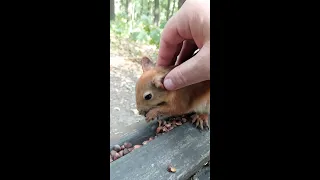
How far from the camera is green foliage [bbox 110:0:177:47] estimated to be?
10.4ft

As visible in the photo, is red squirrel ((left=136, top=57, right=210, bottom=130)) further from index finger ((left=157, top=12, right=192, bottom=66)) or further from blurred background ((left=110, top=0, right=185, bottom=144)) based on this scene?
blurred background ((left=110, top=0, right=185, bottom=144))

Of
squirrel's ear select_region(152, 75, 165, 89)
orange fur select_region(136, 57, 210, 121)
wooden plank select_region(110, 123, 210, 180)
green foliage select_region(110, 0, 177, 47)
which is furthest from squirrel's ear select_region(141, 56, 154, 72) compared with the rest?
green foliage select_region(110, 0, 177, 47)

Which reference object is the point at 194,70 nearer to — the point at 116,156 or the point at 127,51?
the point at 116,156

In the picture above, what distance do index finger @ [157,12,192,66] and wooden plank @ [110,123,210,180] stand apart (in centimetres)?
31

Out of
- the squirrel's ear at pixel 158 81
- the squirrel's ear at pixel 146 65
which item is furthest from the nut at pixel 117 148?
the squirrel's ear at pixel 146 65

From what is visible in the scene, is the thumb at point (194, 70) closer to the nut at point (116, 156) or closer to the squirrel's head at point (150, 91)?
the squirrel's head at point (150, 91)

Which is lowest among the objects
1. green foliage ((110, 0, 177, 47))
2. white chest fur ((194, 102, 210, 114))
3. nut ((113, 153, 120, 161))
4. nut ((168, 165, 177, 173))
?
nut ((168, 165, 177, 173))

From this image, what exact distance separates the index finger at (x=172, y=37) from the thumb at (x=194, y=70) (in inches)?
5.0
